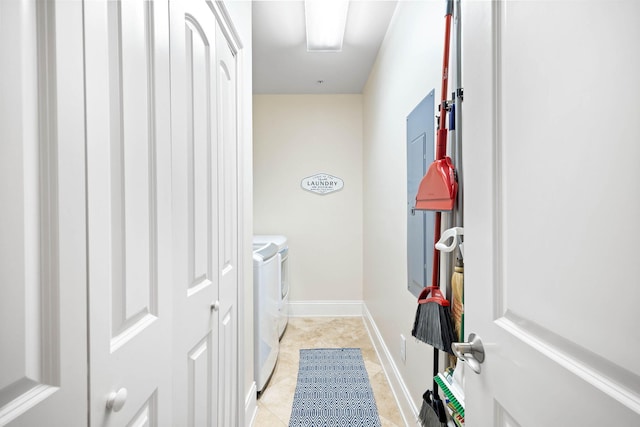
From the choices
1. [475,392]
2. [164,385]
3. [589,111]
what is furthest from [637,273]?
[164,385]

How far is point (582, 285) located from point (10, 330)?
80cm

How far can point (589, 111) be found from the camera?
46cm

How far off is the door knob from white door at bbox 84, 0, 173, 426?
29.7 inches

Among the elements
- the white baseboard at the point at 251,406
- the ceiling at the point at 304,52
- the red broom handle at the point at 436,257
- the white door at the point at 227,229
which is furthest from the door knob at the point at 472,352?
the ceiling at the point at 304,52

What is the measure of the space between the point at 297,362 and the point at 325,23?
8.53ft

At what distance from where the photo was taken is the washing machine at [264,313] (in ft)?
→ 6.63

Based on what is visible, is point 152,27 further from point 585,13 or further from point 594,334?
point 594,334

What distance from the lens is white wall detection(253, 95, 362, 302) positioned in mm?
3598

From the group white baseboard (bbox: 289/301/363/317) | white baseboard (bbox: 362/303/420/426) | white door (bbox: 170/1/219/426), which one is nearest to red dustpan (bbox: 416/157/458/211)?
white door (bbox: 170/1/219/426)

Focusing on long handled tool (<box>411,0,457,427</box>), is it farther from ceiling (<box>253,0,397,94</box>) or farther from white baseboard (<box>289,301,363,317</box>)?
white baseboard (<box>289,301,363,317</box>)

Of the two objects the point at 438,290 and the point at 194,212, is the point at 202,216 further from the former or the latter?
the point at 438,290

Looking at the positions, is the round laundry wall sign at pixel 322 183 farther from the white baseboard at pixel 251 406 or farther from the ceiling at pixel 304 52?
the white baseboard at pixel 251 406

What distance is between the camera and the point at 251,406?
1801mm

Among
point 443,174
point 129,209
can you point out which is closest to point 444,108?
point 443,174
